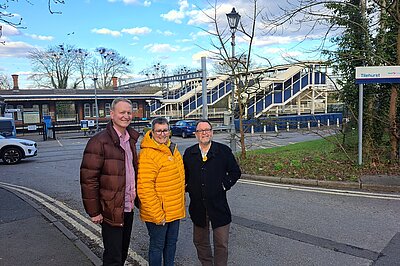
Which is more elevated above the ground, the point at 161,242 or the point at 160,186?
the point at 160,186

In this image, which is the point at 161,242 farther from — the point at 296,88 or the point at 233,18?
the point at 296,88

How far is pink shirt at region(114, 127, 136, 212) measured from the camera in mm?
3088

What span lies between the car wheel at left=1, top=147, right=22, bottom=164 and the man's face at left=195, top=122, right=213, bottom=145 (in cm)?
1388

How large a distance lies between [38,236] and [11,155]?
11481 mm

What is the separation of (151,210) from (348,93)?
10.1 metres

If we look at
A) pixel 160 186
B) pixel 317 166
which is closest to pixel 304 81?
pixel 317 166

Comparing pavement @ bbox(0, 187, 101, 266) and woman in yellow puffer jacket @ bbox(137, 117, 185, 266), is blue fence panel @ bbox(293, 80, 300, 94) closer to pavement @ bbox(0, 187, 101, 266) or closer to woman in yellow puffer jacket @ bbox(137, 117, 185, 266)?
pavement @ bbox(0, 187, 101, 266)

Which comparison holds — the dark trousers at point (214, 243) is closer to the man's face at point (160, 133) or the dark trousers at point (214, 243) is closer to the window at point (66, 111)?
the man's face at point (160, 133)

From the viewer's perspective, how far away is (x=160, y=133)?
3141 mm

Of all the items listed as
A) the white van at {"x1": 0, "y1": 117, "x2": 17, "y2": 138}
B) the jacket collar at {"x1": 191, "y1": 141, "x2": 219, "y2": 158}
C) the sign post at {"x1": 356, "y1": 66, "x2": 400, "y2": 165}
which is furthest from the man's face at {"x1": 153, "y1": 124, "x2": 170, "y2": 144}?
the white van at {"x1": 0, "y1": 117, "x2": 17, "y2": 138}

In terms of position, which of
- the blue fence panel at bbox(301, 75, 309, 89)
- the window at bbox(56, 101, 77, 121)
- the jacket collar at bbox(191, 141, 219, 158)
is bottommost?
the jacket collar at bbox(191, 141, 219, 158)

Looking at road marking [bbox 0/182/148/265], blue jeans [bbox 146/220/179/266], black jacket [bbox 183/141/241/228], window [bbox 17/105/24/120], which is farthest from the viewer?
window [bbox 17/105/24/120]

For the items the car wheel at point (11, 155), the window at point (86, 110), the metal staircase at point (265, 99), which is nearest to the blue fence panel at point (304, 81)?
the metal staircase at point (265, 99)

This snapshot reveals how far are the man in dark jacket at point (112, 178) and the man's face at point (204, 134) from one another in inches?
27.4
